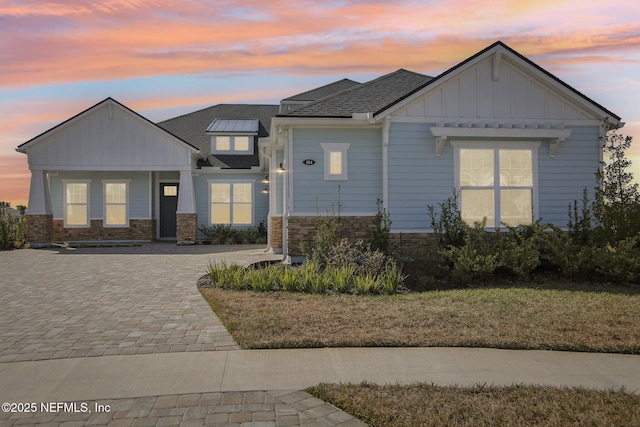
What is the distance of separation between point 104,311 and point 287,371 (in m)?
4.16

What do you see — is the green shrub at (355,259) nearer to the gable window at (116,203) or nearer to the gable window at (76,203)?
the gable window at (116,203)

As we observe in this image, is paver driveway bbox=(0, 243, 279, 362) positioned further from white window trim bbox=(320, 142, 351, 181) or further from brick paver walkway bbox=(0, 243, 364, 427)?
white window trim bbox=(320, 142, 351, 181)

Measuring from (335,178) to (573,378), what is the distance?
9003 mm

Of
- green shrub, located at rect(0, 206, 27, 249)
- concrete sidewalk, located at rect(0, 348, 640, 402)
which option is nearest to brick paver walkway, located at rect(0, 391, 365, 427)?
concrete sidewalk, located at rect(0, 348, 640, 402)

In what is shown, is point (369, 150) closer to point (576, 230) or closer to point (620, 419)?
point (576, 230)

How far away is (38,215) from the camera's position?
2117 centimetres

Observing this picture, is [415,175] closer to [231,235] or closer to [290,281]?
[290,281]

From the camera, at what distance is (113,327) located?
22.6ft

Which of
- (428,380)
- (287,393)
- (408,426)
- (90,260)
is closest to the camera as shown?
(408,426)

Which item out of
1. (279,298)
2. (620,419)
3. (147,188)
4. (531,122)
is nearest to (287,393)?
(620,419)

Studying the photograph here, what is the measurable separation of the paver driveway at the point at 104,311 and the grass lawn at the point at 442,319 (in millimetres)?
508

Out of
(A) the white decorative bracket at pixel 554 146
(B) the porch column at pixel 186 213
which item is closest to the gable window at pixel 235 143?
(B) the porch column at pixel 186 213

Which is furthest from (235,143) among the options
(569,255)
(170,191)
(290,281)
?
(569,255)

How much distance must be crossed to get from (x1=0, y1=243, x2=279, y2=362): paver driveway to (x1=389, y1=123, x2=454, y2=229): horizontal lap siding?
4.65 metres
